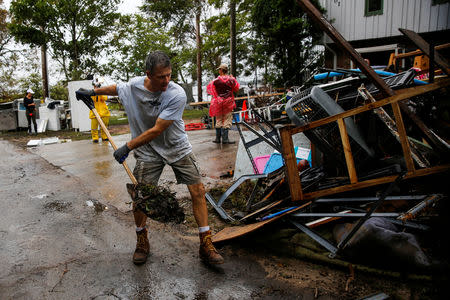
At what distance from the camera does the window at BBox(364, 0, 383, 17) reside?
12.0 m

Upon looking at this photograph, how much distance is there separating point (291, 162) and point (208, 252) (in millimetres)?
1108

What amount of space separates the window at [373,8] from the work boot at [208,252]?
1244 cm

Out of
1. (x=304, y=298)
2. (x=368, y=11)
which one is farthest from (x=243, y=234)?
(x=368, y=11)

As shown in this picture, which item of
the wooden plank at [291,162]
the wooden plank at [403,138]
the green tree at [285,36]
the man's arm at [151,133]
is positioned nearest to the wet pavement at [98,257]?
the wooden plank at [291,162]

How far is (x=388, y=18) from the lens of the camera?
39.1 ft

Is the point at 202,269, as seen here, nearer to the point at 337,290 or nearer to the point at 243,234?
the point at 243,234

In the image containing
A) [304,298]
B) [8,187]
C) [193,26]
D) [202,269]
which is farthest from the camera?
[193,26]

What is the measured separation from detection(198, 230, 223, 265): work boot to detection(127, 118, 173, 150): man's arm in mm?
979

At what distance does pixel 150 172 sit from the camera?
298cm

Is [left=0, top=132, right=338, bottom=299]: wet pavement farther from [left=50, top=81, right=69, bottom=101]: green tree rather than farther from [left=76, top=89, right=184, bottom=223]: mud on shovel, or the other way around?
[left=50, top=81, right=69, bottom=101]: green tree

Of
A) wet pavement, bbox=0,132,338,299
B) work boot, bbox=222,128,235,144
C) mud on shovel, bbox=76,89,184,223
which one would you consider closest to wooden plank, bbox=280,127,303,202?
wet pavement, bbox=0,132,338,299

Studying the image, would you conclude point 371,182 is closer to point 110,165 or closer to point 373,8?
point 110,165

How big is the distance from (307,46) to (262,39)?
6.91 feet

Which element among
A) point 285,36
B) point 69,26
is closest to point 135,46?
point 69,26
